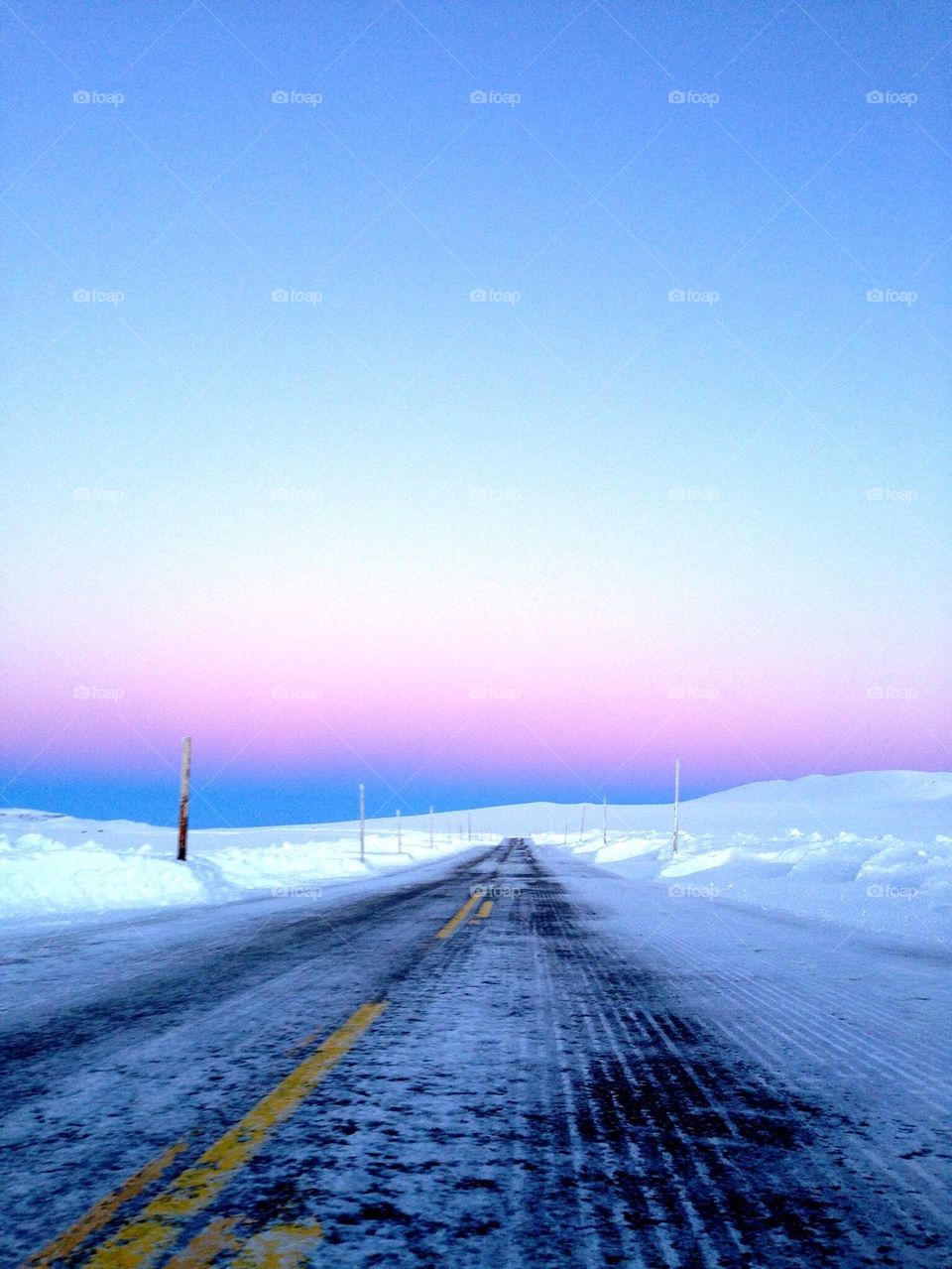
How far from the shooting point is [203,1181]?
2527 mm

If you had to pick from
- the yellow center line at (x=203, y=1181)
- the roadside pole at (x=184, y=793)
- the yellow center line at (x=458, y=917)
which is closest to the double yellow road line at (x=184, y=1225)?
the yellow center line at (x=203, y=1181)

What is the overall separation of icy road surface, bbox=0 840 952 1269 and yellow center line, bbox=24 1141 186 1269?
1 cm

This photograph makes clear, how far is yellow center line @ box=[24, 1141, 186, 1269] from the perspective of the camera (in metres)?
2.08

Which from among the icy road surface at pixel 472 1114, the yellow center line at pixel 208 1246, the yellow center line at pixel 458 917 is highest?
the yellow center line at pixel 208 1246

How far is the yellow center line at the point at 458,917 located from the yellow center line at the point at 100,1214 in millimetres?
6681

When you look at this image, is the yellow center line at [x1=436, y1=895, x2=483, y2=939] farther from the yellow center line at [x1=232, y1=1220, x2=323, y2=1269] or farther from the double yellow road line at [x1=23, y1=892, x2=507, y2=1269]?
the yellow center line at [x1=232, y1=1220, x2=323, y2=1269]

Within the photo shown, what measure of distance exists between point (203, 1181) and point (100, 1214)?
32 centimetres

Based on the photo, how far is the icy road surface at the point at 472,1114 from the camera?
87.0 inches

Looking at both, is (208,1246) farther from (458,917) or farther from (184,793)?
(184,793)

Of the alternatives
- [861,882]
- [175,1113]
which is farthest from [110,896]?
[861,882]

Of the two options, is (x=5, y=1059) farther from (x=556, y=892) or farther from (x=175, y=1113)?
(x=556, y=892)

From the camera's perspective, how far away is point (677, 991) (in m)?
5.99

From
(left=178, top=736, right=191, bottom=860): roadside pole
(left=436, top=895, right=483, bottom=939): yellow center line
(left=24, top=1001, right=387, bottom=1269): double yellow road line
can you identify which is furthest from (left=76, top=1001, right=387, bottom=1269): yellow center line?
(left=178, top=736, right=191, bottom=860): roadside pole

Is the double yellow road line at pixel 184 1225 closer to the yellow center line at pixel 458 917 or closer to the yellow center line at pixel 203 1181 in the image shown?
the yellow center line at pixel 203 1181
